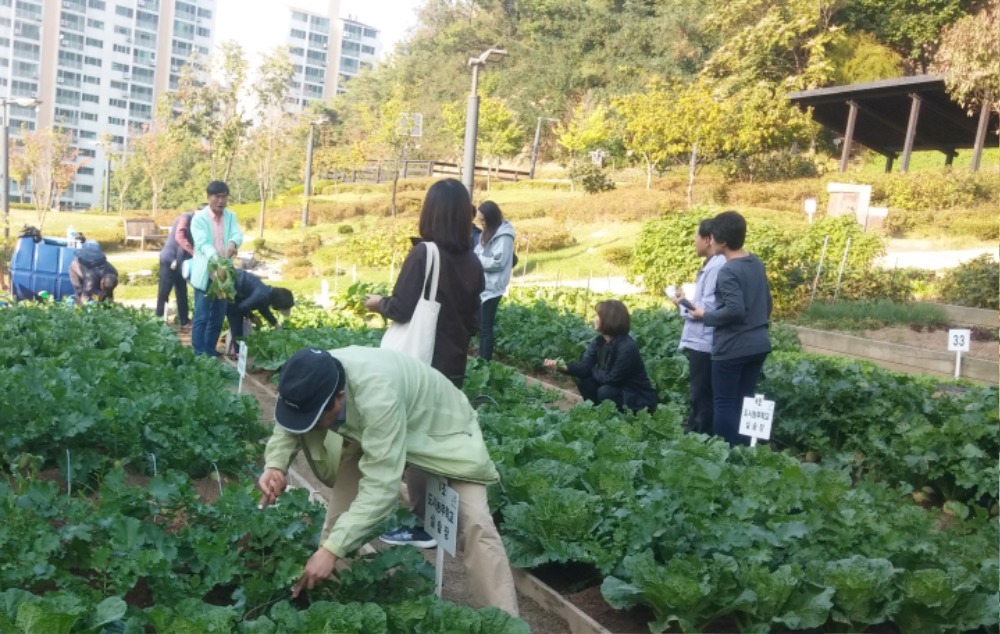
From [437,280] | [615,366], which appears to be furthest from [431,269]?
[615,366]

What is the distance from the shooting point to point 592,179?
36.1m

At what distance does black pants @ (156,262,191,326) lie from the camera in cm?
1132

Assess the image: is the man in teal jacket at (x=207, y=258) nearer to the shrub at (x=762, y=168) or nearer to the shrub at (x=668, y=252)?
the shrub at (x=668, y=252)

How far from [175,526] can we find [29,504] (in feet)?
2.03

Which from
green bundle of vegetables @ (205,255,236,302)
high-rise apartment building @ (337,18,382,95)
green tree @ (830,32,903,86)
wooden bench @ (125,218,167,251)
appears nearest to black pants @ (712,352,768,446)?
green bundle of vegetables @ (205,255,236,302)

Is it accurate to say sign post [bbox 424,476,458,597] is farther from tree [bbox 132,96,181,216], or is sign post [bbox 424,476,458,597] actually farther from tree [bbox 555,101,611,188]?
tree [bbox 132,96,181,216]

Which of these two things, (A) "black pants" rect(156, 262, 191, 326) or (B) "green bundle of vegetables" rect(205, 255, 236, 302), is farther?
(A) "black pants" rect(156, 262, 191, 326)

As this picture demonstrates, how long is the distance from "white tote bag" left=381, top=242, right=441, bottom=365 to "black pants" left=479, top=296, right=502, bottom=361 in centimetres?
424

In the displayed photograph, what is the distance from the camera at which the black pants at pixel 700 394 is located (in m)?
6.48

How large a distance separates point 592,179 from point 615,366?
98.1 ft

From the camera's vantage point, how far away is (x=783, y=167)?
31906 mm

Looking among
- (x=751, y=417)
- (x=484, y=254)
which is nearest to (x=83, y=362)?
(x=484, y=254)

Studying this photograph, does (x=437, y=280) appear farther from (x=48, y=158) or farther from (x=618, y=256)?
(x=48, y=158)

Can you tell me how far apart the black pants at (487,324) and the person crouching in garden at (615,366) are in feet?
5.22
